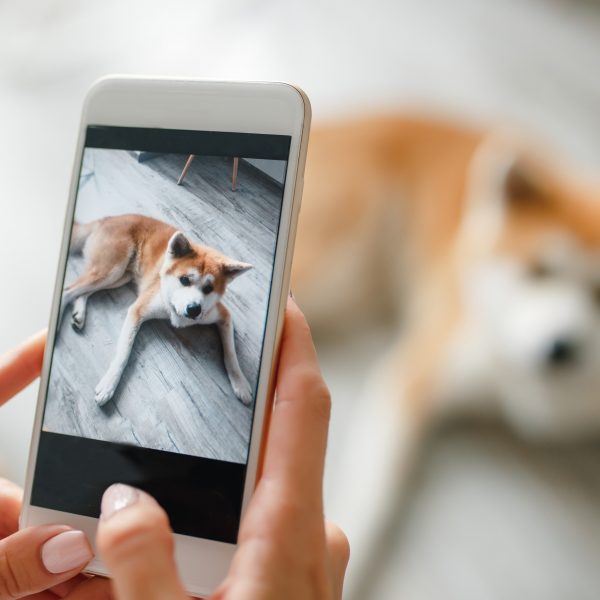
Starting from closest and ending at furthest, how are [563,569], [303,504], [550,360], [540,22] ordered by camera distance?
[303,504] < [563,569] < [550,360] < [540,22]

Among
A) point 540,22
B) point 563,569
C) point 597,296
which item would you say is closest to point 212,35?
point 540,22

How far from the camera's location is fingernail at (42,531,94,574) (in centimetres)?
46

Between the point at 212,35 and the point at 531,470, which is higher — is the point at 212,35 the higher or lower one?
the higher one

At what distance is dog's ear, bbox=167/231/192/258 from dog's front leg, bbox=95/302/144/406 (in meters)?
0.05

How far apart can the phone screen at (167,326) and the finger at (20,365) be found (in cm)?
7

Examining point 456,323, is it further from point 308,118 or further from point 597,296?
point 308,118

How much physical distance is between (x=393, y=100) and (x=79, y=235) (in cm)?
103

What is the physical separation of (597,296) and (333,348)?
446mm

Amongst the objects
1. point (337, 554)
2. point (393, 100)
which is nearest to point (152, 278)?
point (337, 554)

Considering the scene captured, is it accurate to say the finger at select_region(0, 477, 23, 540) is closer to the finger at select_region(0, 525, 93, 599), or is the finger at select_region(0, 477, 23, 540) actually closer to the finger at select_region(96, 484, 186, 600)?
the finger at select_region(0, 525, 93, 599)

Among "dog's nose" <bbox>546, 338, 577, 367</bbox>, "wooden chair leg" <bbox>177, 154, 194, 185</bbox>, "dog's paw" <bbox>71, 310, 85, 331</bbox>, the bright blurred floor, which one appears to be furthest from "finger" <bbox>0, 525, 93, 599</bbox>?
"dog's nose" <bbox>546, 338, 577, 367</bbox>

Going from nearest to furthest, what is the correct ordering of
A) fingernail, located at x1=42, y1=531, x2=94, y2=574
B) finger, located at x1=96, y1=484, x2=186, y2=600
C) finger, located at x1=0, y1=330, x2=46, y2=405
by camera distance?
1. finger, located at x1=96, y1=484, x2=186, y2=600
2. fingernail, located at x1=42, y1=531, x2=94, y2=574
3. finger, located at x1=0, y1=330, x2=46, y2=405

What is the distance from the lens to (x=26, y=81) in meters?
1.39

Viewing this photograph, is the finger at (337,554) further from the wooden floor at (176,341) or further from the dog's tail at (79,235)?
the dog's tail at (79,235)
